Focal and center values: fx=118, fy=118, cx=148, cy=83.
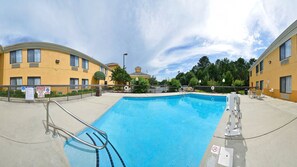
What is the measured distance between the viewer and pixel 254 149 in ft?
9.37

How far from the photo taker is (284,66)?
9375mm

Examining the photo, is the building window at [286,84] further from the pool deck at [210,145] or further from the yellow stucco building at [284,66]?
the pool deck at [210,145]

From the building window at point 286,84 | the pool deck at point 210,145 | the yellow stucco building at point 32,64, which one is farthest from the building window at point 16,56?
the building window at point 286,84

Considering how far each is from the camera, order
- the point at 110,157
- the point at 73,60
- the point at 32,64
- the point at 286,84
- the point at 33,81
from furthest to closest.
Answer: the point at 73,60 → the point at 33,81 → the point at 32,64 → the point at 286,84 → the point at 110,157

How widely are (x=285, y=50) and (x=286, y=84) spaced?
110 inches

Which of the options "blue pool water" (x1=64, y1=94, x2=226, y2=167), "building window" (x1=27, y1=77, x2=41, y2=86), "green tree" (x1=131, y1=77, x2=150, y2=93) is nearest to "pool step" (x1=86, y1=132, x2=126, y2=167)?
"blue pool water" (x1=64, y1=94, x2=226, y2=167)

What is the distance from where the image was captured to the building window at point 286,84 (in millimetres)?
8794

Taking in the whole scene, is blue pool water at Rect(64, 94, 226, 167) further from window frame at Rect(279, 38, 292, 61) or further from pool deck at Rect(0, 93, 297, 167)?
window frame at Rect(279, 38, 292, 61)

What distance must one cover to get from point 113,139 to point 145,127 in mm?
1645

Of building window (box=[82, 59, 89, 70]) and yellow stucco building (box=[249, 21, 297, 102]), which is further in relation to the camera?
building window (box=[82, 59, 89, 70])

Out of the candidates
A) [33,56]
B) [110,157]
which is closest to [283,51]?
[110,157]

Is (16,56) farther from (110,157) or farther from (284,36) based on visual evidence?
(284,36)

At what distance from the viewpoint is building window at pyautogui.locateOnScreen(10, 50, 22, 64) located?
11.5 meters

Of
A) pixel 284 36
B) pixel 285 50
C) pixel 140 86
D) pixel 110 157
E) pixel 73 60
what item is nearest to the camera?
pixel 110 157
